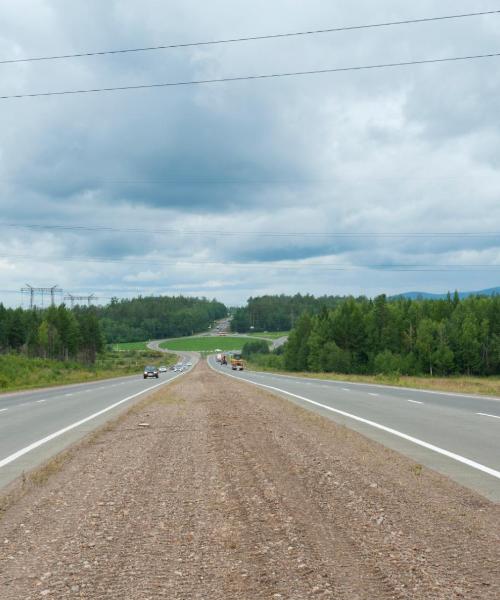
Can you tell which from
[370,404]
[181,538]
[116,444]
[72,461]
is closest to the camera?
[181,538]

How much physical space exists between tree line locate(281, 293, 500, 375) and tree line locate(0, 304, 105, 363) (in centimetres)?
4303

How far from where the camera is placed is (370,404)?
24.0m

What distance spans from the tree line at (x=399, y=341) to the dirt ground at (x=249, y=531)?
4074 inches

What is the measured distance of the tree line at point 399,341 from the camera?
376ft

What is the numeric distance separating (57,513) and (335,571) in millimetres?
3416

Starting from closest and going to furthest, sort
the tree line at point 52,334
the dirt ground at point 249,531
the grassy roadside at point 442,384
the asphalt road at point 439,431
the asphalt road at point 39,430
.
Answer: the dirt ground at point 249,531
the asphalt road at point 439,431
the asphalt road at point 39,430
the grassy roadside at point 442,384
the tree line at point 52,334

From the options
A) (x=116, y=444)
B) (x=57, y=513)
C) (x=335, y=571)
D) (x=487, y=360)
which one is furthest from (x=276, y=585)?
(x=487, y=360)

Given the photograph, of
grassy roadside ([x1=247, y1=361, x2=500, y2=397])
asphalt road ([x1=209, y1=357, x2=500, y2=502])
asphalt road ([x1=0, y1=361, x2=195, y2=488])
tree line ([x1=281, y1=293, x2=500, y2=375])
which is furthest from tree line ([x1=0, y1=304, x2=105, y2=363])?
asphalt road ([x1=209, y1=357, x2=500, y2=502])

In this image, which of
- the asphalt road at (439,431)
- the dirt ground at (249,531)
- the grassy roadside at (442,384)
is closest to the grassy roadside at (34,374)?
the grassy roadside at (442,384)

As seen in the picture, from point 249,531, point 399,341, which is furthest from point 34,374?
point 399,341

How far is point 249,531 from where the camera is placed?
6004 millimetres

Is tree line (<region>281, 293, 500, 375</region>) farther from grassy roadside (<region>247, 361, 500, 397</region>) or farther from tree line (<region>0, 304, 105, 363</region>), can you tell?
grassy roadside (<region>247, 361, 500, 397</region>)

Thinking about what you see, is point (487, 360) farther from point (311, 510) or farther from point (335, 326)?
point (311, 510)

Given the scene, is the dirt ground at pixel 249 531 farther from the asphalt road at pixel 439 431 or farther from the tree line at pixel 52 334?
the tree line at pixel 52 334
